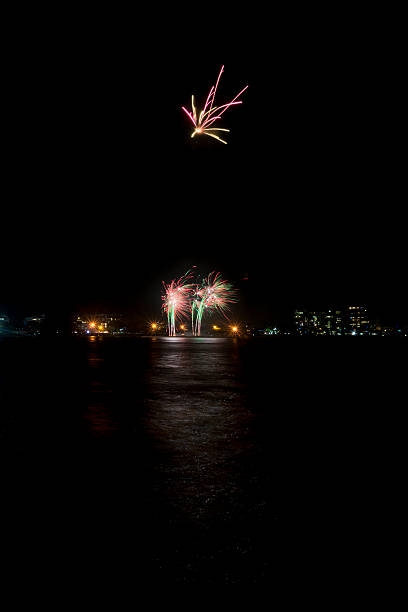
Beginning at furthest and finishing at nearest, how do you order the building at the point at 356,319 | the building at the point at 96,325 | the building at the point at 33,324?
the building at the point at 356,319, the building at the point at 96,325, the building at the point at 33,324

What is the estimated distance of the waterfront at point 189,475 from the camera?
268 centimetres

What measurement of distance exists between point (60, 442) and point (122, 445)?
0.85 metres

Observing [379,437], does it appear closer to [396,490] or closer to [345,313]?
[396,490]

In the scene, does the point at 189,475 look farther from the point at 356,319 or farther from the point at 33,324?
the point at 356,319

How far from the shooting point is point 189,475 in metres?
3.97

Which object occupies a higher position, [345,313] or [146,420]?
[345,313]

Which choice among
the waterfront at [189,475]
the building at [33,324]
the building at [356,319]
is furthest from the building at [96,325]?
the waterfront at [189,475]

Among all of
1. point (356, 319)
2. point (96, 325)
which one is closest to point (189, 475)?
point (96, 325)

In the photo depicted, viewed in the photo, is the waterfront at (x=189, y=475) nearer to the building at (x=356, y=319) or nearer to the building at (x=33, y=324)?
the building at (x=33, y=324)

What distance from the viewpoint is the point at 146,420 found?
654cm

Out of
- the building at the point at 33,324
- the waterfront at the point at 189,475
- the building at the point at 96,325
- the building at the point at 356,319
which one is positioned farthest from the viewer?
the building at the point at 356,319

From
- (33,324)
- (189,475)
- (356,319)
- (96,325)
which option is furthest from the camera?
(356,319)

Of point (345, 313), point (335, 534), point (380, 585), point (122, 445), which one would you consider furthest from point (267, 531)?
point (345, 313)

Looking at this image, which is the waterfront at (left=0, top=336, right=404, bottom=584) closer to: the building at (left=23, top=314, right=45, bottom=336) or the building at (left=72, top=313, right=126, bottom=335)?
the building at (left=23, top=314, right=45, bottom=336)
